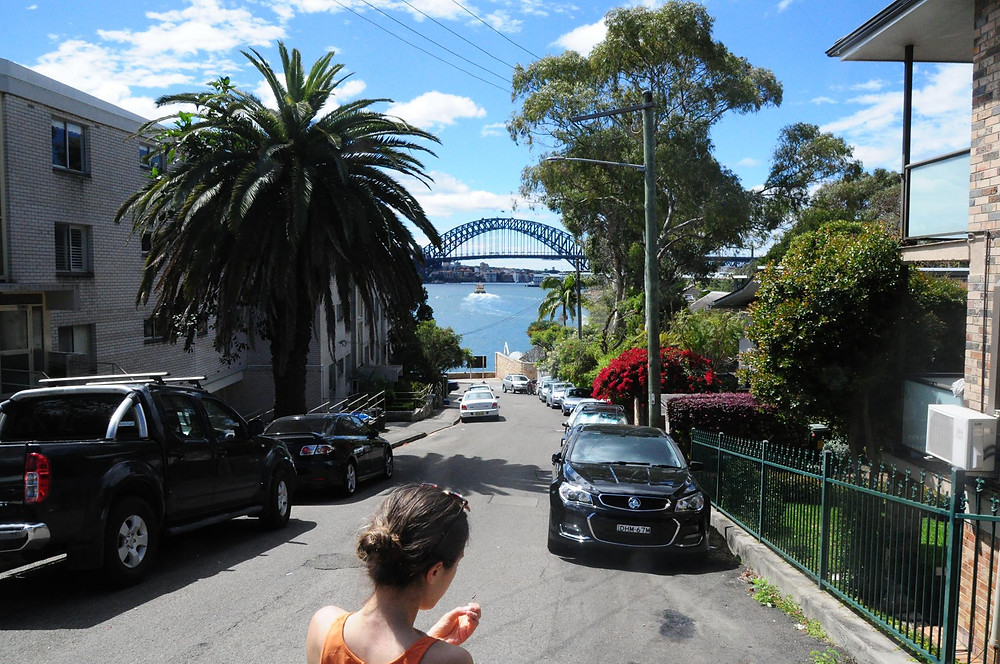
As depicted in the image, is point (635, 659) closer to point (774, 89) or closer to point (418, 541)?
point (418, 541)

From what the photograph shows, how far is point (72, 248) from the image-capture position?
65.3 ft

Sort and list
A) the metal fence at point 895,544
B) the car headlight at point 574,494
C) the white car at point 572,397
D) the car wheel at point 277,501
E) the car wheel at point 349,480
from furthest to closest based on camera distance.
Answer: the white car at point 572,397 → the car wheel at point 349,480 → the car wheel at point 277,501 → the car headlight at point 574,494 → the metal fence at point 895,544

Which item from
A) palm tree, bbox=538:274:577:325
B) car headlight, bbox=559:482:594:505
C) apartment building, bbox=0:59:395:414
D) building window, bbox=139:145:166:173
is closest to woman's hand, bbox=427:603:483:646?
car headlight, bbox=559:482:594:505

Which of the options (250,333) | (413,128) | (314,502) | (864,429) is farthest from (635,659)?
(250,333)

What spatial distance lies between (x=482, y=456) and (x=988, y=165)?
16731 millimetres

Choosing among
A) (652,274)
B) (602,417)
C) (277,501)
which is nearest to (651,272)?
(652,274)

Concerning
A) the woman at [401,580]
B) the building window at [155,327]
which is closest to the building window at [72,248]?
the building window at [155,327]

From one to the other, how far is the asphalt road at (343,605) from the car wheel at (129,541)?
0.18 metres

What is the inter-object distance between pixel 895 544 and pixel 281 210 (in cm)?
1561

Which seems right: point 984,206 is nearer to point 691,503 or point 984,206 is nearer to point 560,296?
point 691,503

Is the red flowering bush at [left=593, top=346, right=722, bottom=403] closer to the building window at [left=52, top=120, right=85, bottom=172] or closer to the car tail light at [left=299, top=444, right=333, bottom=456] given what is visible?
the car tail light at [left=299, top=444, right=333, bottom=456]

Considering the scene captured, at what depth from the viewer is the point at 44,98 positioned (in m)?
17.9

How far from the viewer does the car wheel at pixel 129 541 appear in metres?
7.43

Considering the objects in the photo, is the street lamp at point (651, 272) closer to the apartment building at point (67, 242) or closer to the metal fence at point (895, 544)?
the apartment building at point (67, 242)
